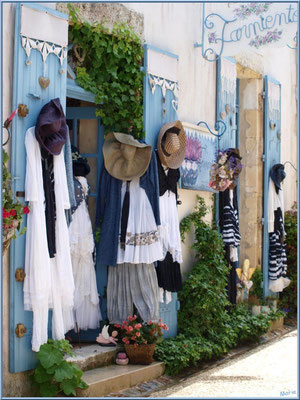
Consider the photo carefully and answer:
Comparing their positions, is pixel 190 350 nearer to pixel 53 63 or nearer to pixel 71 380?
pixel 71 380

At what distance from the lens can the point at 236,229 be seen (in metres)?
8.56

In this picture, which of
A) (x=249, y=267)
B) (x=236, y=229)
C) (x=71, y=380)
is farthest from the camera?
(x=249, y=267)

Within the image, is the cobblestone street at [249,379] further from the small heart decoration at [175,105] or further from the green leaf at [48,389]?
the small heart decoration at [175,105]

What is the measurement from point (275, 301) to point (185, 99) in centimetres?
336

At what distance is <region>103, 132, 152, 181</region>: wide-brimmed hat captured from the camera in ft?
21.5

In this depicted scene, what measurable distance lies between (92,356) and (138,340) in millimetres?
497

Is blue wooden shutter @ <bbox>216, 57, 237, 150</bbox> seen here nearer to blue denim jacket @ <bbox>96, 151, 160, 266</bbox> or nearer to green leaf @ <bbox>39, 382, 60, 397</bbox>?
blue denim jacket @ <bbox>96, 151, 160, 266</bbox>

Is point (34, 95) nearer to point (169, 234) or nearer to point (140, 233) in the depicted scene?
point (140, 233)

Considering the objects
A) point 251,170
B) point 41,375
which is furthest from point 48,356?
point 251,170

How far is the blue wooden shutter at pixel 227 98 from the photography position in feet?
28.2

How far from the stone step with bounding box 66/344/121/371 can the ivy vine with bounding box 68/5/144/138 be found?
6.77ft

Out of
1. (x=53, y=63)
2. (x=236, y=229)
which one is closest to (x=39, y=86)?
(x=53, y=63)

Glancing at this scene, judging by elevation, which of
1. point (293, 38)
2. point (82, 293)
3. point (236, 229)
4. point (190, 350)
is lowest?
point (190, 350)

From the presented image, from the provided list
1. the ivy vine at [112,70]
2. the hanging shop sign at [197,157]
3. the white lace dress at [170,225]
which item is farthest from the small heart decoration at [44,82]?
the hanging shop sign at [197,157]
